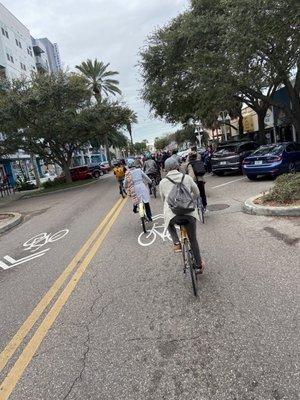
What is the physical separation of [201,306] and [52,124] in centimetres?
2702

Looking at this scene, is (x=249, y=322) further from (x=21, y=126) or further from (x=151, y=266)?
(x=21, y=126)

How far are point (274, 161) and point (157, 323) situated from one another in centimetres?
1279

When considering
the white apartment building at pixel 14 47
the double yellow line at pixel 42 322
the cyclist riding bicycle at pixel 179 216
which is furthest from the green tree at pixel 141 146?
the cyclist riding bicycle at pixel 179 216

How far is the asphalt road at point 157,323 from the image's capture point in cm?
331

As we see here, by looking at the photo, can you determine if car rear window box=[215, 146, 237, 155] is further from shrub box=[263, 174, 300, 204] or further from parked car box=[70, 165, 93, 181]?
parked car box=[70, 165, 93, 181]

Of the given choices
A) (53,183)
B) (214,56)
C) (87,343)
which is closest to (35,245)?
(87,343)

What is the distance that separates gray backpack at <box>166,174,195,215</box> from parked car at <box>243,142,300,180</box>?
1154cm

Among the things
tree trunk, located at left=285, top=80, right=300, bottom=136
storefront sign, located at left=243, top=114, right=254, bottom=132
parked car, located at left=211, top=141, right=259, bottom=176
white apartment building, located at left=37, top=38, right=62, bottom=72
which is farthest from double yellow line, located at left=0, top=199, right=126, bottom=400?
white apartment building, located at left=37, top=38, right=62, bottom=72

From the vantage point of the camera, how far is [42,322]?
480cm

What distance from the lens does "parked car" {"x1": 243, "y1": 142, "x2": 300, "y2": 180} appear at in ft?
52.0

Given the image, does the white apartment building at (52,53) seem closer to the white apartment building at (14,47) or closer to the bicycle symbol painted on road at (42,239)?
the white apartment building at (14,47)

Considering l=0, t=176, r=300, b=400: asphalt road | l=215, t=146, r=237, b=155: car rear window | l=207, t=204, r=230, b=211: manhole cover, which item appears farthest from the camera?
→ l=215, t=146, r=237, b=155: car rear window

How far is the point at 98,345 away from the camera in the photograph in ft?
13.3

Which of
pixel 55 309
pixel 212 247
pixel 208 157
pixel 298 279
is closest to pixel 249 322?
pixel 298 279
